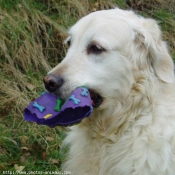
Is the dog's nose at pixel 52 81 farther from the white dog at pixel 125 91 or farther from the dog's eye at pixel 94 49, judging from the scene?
the dog's eye at pixel 94 49

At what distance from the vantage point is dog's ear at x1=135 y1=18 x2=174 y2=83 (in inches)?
143

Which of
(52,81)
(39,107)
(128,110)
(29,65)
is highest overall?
(52,81)

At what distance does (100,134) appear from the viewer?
3.71m

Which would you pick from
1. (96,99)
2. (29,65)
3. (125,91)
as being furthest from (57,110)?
(29,65)

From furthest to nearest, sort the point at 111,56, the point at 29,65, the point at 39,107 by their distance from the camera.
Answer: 1. the point at 29,65
2. the point at 111,56
3. the point at 39,107

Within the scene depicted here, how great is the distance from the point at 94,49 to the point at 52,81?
1.56 ft

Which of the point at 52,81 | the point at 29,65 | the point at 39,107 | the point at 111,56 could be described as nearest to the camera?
the point at 52,81

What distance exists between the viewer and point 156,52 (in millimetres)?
3607

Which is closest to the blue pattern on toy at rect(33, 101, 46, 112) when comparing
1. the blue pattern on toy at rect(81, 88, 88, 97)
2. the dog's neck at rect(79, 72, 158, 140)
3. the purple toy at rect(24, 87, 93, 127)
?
the purple toy at rect(24, 87, 93, 127)

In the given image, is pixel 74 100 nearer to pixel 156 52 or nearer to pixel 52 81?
pixel 52 81

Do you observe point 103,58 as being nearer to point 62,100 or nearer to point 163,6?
point 62,100

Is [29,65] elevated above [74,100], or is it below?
below

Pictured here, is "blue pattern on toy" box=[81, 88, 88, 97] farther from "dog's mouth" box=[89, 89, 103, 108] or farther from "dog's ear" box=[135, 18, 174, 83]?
"dog's ear" box=[135, 18, 174, 83]

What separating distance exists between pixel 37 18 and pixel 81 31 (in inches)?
108
